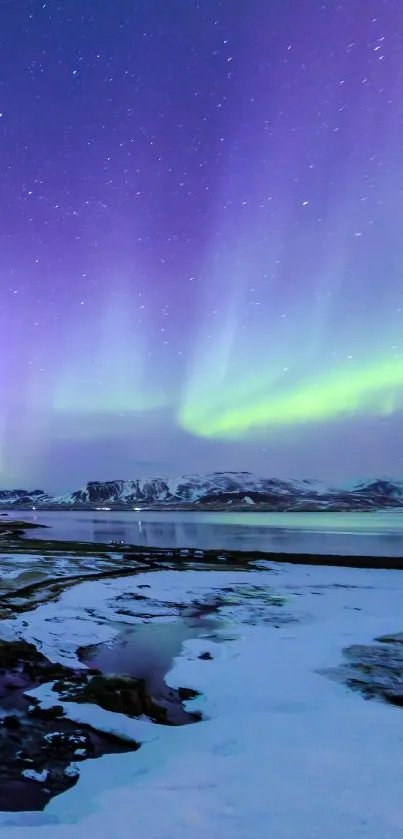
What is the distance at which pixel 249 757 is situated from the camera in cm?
642

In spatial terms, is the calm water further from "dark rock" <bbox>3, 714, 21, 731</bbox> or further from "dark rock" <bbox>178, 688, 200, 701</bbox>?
"dark rock" <bbox>3, 714, 21, 731</bbox>

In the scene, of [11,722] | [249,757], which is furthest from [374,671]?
[11,722]

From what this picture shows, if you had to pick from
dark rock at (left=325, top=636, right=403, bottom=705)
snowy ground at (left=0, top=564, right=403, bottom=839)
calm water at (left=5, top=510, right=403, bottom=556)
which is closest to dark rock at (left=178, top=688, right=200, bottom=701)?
snowy ground at (left=0, top=564, right=403, bottom=839)

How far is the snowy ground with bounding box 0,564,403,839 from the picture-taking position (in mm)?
4945

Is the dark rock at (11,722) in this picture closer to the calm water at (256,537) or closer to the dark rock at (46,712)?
the dark rock at (46,712)

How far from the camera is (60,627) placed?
13336 millimetres

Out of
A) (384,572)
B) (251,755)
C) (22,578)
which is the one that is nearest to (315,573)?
(384,572)

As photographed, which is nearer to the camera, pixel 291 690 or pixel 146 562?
pixel 291 690

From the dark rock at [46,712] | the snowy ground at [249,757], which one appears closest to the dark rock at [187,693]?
the snowy ground at [249,757]

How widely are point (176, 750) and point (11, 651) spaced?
231 inches

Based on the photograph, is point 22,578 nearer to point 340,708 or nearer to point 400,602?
point 400,602

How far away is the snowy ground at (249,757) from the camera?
4945mm

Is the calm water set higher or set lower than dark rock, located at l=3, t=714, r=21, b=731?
lower

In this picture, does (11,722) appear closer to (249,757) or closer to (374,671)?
(249,757)
